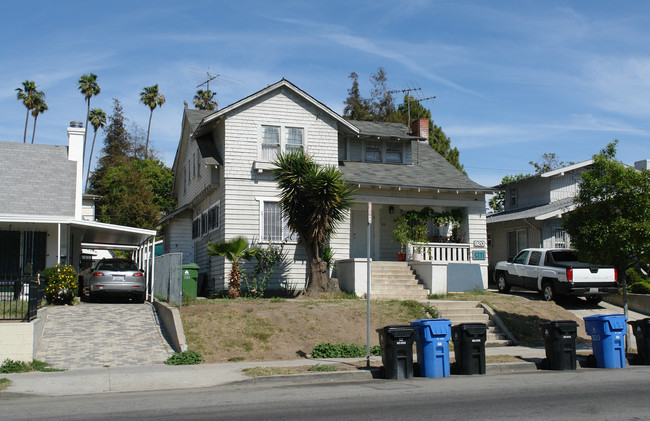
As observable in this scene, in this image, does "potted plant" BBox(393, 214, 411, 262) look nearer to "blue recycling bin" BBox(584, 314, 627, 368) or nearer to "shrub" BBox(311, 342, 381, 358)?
"shrub" BBox(311, 342, 381, 358)

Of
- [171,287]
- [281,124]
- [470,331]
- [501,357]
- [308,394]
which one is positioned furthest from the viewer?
[281,124]

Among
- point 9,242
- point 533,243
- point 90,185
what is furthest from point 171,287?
point 90,185

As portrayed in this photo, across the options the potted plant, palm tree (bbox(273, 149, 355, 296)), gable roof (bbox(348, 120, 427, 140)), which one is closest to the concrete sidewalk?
palm tree (bbox(273, 149, 355, 296))

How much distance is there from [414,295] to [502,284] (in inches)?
183

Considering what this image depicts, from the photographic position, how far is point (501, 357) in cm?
1310

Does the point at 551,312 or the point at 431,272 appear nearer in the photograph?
the point at 551,312

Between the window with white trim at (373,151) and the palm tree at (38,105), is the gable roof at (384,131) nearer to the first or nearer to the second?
the window with white trim at (373,151)

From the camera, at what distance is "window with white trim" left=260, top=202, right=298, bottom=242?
21.0 metres

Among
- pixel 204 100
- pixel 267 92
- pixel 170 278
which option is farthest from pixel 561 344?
pixel 204 100

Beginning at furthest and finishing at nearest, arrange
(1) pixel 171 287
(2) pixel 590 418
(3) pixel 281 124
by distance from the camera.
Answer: (3) pixel 281 124
(1) pixel 171 287
(2) pixel 590 418

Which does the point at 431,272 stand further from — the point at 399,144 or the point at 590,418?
the point at 590,418

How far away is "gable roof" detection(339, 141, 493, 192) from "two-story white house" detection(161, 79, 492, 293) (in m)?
0.04

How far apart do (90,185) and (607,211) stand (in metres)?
49.2

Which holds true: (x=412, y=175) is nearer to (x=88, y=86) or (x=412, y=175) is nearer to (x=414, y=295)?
(x=414, y=295)
